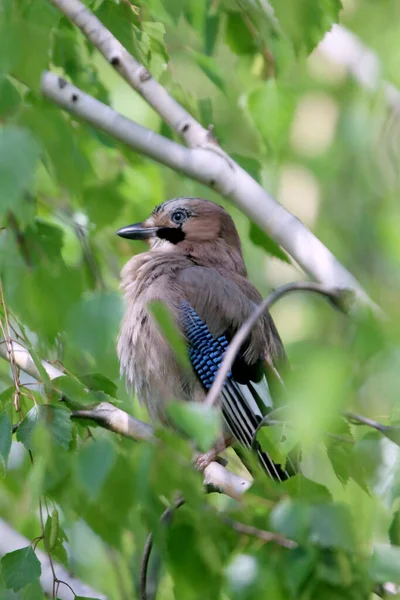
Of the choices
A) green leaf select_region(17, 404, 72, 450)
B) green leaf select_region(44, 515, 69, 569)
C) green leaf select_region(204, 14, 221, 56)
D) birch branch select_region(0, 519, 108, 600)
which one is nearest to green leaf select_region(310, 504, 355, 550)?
green leaf select_region(17, 404, 72, 450)

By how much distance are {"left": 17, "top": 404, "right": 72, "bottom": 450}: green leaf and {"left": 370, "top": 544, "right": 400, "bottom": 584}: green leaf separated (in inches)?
22.4

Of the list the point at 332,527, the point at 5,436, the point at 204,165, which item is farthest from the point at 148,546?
the point at 204,165

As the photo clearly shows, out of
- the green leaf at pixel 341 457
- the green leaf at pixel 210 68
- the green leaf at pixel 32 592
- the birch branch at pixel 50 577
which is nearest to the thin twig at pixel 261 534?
the green leaf at pixel 341 457

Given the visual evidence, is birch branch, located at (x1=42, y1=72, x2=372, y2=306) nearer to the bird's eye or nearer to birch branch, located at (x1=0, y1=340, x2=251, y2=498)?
birch branch, located at (x1=0, y1=340, x2=251, y2=498)

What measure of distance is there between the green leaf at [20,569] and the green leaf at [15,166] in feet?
2.25

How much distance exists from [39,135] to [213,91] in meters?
6.05

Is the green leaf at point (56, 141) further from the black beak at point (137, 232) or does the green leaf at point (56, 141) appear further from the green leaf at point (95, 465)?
the black beak at point (137, 232)

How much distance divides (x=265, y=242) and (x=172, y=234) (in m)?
0.96

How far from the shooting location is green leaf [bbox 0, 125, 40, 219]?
1.27 m

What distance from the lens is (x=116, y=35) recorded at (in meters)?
2.19

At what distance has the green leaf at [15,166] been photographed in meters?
1.27

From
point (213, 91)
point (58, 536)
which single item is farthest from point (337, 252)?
point (58, 536)

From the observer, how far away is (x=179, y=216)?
3.37 metres

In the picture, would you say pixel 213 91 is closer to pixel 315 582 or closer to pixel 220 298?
pixel 220 298
